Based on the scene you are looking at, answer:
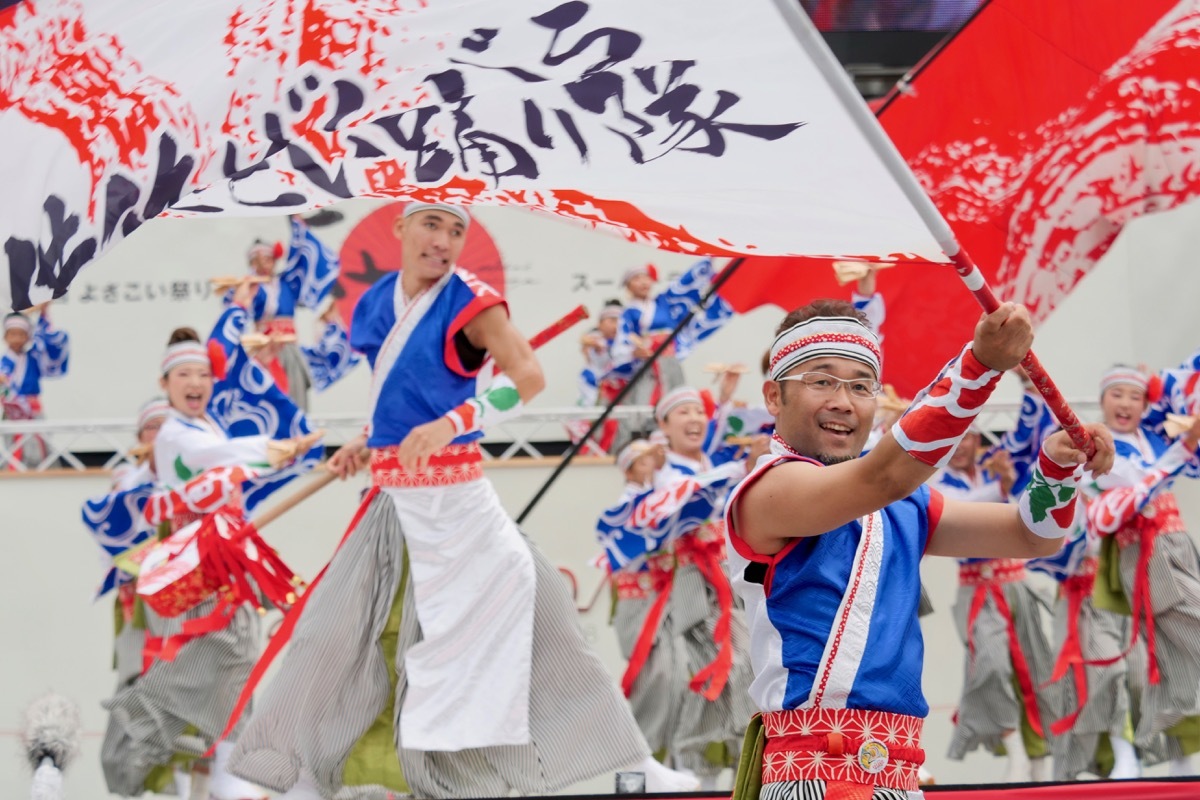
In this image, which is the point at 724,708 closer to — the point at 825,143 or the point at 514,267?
the point at 825,143

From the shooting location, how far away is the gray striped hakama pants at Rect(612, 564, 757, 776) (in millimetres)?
5512

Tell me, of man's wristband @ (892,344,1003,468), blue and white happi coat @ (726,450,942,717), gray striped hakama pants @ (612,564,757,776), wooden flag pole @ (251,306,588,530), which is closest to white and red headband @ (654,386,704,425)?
gray striped hakama pants @ (612,564,757,776)

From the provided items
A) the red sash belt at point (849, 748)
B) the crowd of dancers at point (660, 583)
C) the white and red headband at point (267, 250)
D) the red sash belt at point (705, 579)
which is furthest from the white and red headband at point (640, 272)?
the red sash belt at point (849, 748)

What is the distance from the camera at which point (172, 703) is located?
16.7 ft

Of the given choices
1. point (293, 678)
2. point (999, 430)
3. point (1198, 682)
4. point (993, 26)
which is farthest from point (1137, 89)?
point (999, 430)

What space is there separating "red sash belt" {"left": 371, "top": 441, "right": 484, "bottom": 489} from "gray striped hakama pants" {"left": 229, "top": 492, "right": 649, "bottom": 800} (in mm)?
64

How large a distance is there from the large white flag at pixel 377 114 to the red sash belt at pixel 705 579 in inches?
123

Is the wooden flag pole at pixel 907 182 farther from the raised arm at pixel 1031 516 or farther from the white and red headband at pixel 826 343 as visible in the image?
the white and red headband at pixel 826 343

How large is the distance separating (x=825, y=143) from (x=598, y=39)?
45 cm

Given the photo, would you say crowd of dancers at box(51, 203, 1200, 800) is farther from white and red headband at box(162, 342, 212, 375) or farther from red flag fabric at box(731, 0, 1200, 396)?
red flag fabric at box(731, 0, 1200, 396)

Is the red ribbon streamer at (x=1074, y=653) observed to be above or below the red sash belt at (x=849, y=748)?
above

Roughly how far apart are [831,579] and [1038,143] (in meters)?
2.77

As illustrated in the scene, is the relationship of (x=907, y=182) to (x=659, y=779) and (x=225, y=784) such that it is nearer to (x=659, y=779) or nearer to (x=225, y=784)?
(x=659, y=779)

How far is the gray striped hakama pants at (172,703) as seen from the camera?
509cm
